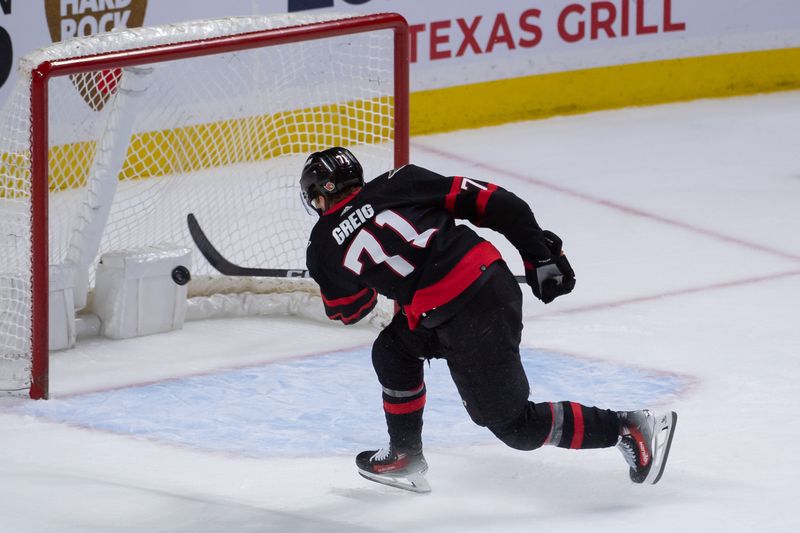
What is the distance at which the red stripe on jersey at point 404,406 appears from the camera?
362cm

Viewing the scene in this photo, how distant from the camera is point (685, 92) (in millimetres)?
7926

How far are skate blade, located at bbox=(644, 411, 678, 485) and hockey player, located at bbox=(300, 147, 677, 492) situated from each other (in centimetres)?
7

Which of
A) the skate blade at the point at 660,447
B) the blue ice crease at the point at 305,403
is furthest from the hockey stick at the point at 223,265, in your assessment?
the skate blade at the point at 660,447

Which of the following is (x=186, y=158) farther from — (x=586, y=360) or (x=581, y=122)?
(x=581, y=122)

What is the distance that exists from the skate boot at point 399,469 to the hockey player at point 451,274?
0.85ft

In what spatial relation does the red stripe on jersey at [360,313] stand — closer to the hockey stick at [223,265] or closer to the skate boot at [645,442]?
the skate boot at [645,442]

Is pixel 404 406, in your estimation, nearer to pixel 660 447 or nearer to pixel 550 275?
pixel 550 275

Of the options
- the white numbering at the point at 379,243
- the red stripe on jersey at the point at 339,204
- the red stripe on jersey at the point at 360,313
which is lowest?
the red stripe on jersey at the point at 360,313

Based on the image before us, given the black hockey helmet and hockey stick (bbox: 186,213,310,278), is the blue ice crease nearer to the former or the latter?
hockey stick (bbox: 186,213,310,278)

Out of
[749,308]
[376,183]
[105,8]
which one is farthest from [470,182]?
[105,8]

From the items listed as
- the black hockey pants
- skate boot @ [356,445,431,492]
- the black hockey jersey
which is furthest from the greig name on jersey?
skate boot @ [356,445,431,492]

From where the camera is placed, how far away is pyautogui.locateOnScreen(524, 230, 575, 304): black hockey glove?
3465 mm

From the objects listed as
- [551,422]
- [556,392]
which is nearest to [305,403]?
[556,392]

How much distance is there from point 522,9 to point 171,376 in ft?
11.0
